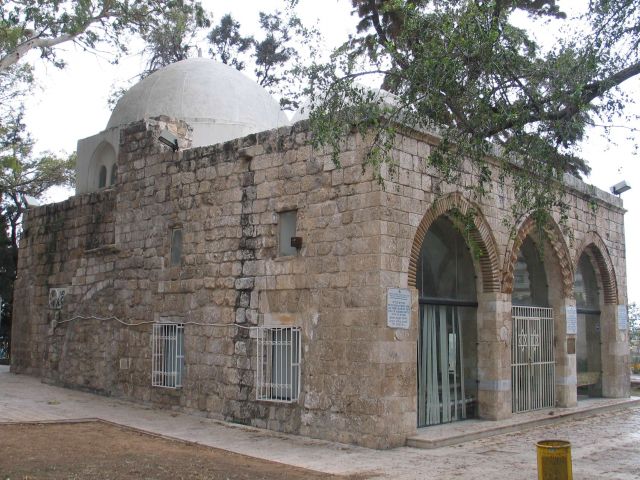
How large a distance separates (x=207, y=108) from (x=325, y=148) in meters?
5.42

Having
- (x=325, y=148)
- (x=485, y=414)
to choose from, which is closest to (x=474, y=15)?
(x=325, y=148)

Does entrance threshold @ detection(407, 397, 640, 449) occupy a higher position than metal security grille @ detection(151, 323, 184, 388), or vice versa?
metal security grille @ detection(151, 323, 184, 388)

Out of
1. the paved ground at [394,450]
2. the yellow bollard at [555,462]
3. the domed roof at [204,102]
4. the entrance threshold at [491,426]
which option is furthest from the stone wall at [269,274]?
the yellow bollard at [555,462]

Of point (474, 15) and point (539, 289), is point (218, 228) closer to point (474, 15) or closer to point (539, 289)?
point (474, 15)

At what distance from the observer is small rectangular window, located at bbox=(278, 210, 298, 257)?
9594 mm

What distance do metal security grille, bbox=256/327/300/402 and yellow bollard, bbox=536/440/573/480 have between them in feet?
12.9

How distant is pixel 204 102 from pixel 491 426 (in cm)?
853

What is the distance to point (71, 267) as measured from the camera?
1365 cm

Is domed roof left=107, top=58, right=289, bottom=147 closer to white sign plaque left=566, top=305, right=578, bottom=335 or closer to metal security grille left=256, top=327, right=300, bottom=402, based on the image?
metal security grille left=256, top=327, right=300, bottom=402

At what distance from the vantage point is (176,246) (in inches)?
444

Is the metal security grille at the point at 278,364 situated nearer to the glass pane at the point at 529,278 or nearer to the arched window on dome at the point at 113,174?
the glass pane at the point at 529,278

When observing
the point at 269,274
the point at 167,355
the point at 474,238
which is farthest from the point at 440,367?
the point at 167,355

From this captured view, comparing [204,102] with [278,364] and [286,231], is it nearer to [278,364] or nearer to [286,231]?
[286,231]

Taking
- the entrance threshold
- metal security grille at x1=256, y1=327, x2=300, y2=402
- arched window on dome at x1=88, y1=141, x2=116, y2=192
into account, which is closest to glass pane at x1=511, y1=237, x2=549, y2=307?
the entrance threshold
